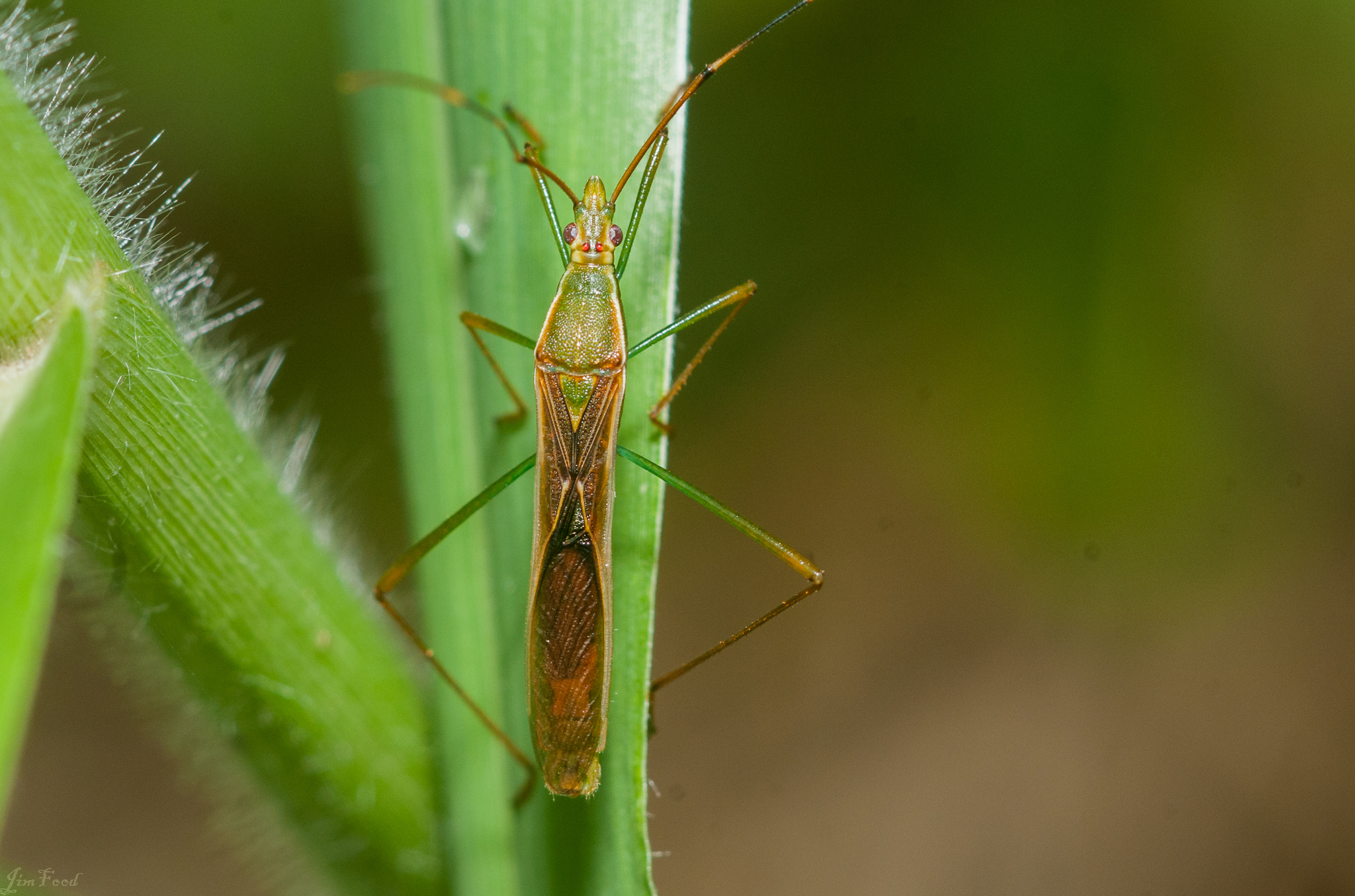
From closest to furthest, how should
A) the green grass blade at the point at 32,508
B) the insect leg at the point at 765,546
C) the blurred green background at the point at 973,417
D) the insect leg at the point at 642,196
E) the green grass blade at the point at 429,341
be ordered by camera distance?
the green grass blade at the point at 32,508, the insect leg at the point at 642,196, the green grass blade at the point at 429,341, the insect leg at the point at 765,546, the blurred green background at the point at 973,417

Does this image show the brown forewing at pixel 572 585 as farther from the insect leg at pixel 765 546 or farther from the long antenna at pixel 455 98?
the long antenna at pixel 455 98

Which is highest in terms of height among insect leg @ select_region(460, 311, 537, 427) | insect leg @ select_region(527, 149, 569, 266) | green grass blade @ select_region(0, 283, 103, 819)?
insect leg @ select_region(527, 149, 569, 266)

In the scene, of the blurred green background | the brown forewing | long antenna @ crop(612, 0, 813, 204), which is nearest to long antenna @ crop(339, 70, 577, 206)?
long antenna @ crop(612, 0, 813, 204)

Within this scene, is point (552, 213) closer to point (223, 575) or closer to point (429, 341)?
point (429, 341)

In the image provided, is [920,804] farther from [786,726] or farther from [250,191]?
[250,191]

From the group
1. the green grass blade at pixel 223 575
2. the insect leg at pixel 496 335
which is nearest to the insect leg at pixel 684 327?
the insect leg at pixel 496 335

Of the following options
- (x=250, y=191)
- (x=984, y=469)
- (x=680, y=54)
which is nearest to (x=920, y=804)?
(x=984, y=469)

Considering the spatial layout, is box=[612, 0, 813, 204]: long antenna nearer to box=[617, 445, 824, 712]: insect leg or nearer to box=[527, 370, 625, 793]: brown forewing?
box=[527, 370, 625, 793]: brown forewing
